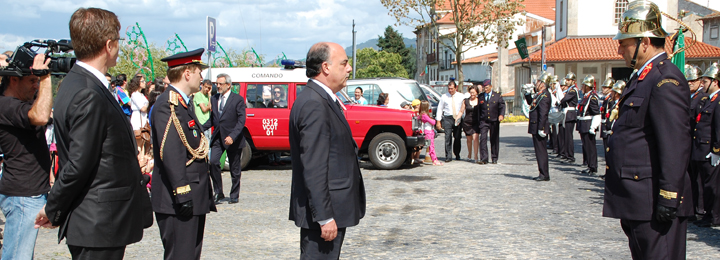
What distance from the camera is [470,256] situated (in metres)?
5.78

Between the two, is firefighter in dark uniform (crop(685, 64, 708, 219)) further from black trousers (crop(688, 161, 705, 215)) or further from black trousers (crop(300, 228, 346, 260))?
black trousers (crop(300, 228, 346, 260))

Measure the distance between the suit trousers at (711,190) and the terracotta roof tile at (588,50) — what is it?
3517 centimetres

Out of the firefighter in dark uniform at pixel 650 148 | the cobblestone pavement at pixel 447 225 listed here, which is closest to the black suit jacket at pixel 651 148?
the firefighter in dark uniform at pixel 650 148

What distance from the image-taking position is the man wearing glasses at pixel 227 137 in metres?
8.73

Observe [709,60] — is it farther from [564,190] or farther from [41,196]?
[41,196]

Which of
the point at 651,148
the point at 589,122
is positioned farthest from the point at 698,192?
the point at 589,122

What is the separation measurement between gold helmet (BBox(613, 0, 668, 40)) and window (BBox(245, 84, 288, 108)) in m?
9.37

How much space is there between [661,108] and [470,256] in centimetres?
269

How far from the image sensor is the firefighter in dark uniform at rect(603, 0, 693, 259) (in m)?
3.54

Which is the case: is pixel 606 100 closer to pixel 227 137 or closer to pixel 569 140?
pixel 569 140

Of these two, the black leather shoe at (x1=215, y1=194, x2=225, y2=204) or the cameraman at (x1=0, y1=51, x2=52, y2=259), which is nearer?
the cameraman at (x1=0, y1=51, x2=52, y2=259)

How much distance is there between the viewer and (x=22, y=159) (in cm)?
404

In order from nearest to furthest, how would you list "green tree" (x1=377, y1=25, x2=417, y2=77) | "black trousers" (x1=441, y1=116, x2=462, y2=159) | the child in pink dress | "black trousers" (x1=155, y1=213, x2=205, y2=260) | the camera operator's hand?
the camera operator's hand
"black trousers" (x1=155, y1=213, x2=205, y2=260)
the child in pink dress
"black trousers" (x1=441, y1=116, x2=462, y2=159)
"green tree" (x1=377, y1=25, x2=417, y2=77)

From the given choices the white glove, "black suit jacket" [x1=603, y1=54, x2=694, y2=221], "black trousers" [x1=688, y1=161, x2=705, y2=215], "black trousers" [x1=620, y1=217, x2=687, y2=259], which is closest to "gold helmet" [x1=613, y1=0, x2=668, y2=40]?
"black suit jacket" [x1=603, y1=54, x2=694, y2=221]
